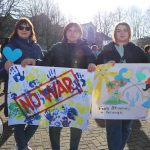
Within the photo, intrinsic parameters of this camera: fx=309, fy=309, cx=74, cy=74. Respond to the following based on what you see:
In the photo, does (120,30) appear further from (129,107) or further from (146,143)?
(146,143)

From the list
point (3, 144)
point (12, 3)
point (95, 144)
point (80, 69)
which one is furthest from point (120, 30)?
point (12, 3)

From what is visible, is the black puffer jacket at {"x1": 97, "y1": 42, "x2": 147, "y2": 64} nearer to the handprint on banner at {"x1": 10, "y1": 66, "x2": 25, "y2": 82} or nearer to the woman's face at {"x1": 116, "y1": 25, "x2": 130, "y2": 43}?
the woman's face at {"x1": 116, "y1": 25, "x2": 130, "y2": 43}

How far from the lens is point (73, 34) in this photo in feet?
13.7

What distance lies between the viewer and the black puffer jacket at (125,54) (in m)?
4.27

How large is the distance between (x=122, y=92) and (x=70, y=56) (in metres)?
0.93

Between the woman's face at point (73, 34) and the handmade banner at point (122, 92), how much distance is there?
539mm

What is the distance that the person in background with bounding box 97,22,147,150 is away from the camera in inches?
166

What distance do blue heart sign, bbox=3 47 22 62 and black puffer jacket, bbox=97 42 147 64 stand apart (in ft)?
3.65

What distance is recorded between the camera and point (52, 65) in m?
4.33

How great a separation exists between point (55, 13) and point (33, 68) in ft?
126

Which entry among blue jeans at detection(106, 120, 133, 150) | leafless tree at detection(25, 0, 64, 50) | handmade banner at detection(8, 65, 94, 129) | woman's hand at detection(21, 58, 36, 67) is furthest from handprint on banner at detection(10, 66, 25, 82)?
leafless tree at detection(25, 0, 64, 50)

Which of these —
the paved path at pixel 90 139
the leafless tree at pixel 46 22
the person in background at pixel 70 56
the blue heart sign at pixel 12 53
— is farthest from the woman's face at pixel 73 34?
the leafless tree at pixel 46 22

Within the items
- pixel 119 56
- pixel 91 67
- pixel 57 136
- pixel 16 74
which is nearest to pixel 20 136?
pixel 57 136

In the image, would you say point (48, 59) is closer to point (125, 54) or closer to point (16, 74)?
point (16, 74)
